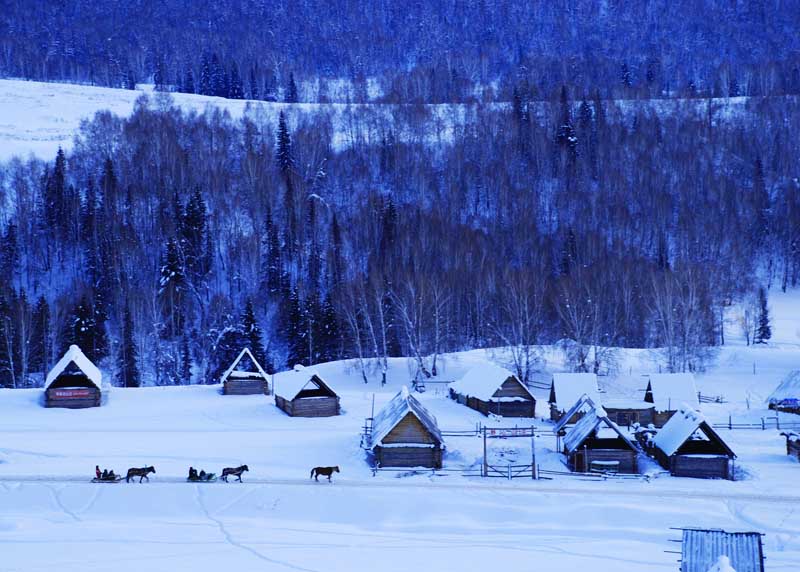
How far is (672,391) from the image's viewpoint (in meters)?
46.1

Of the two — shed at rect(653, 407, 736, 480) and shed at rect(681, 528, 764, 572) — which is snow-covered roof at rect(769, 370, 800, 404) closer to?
shed at rect(653, 407, 736, 480)

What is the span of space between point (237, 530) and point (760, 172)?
9885 cm

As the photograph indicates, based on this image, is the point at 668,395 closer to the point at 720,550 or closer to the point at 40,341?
the point at 720,550

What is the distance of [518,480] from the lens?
3081 centimetres

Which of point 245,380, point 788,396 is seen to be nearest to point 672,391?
point 788,396

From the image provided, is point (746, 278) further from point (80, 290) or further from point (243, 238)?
point (80, 290)

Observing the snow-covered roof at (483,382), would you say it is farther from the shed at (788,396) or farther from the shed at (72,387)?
the shed at (72,387)

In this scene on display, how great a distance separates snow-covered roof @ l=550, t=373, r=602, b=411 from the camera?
4472cm

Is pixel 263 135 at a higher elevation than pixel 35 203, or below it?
higher

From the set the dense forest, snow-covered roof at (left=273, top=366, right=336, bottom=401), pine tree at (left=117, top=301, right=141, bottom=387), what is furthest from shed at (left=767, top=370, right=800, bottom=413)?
the dense forest

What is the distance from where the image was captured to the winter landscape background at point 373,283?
84.3 feet

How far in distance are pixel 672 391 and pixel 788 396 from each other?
23.4 ft

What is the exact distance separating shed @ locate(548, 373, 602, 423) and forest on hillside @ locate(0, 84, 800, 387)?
32.7 feet

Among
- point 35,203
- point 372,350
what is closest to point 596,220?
point 372,350
